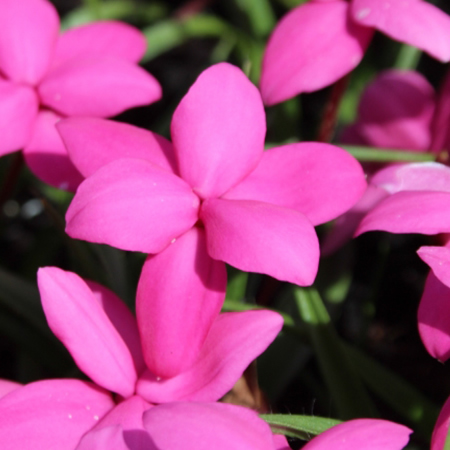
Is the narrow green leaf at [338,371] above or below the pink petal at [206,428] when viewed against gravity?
below

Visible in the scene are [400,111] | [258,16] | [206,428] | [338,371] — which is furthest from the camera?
[258,16]

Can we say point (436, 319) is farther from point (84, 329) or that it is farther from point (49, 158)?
point (49, 158)

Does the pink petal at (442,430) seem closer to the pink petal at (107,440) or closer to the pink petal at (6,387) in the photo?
the pink petal at (107,440)

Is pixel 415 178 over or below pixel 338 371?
over

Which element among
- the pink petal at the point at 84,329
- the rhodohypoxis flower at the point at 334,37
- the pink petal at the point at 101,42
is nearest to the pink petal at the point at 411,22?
the rhodohypoxis flower at the point at 334,37

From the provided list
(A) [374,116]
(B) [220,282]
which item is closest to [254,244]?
(B) [220,282]

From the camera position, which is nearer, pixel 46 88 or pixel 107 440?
pixel 107 440

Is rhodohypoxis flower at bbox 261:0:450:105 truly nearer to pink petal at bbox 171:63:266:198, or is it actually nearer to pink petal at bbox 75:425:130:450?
pink petal at bbox 171:63:266:198

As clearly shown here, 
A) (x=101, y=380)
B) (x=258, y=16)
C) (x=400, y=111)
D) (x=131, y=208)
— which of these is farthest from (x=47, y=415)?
(x=258, y=16)

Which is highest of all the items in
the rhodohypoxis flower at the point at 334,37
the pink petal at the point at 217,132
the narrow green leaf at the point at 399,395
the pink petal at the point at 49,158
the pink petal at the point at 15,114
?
the rhodohypoxis flower at the point at 334,37
